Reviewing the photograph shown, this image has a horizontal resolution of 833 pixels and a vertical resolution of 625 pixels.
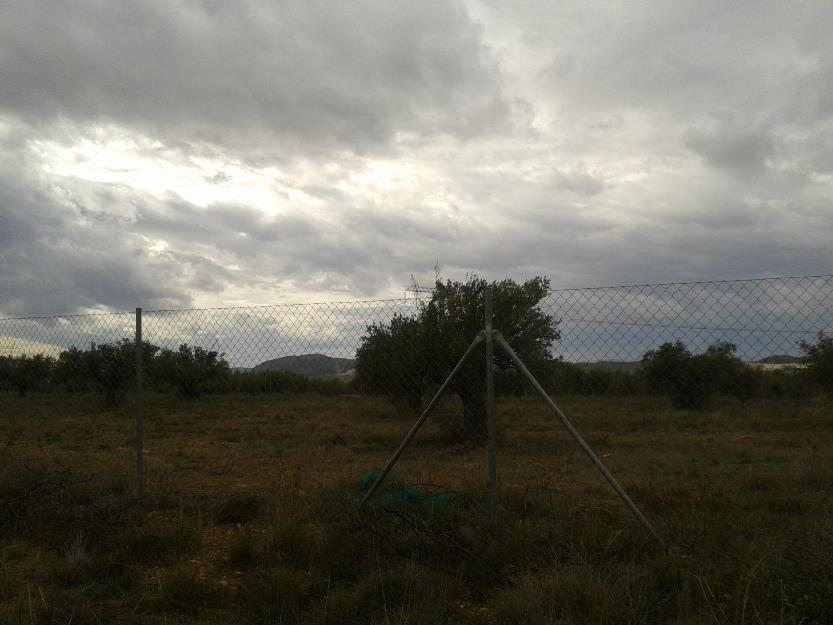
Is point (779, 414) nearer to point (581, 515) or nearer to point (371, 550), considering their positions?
point (581, 515)

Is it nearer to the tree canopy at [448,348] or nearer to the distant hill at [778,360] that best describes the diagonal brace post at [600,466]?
the distant hill at [778,360]

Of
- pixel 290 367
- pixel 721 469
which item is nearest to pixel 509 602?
pixel 290 367

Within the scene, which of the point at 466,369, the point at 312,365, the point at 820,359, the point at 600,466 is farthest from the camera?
the point at 466,369

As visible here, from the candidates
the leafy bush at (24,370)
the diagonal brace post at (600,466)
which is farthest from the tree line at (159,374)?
the diagonal brace post at (600,466)

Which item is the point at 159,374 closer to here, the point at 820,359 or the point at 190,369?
the point at 190,369

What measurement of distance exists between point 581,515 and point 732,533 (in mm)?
1267

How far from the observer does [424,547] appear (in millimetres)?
4613

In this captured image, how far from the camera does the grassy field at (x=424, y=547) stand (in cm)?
365

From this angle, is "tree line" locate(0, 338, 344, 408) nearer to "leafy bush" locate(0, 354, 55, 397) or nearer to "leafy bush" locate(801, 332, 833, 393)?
"leafy bush" locate(0, 354, 55, 397)

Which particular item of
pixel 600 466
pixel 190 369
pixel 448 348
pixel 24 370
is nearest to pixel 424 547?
pixel 600 466

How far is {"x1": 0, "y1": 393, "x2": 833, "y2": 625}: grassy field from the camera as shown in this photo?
12.0 feet

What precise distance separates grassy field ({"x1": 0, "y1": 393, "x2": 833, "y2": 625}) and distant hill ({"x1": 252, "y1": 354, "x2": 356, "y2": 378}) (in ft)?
3.73

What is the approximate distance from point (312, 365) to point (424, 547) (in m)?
2.33

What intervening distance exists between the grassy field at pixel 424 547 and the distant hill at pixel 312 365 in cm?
114
